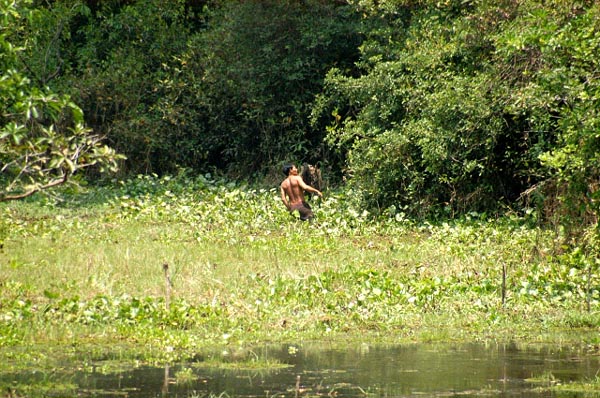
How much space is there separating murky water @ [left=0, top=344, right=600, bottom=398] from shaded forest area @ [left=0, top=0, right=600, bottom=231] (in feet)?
11.2

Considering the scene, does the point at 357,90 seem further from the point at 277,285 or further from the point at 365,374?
the point at 365,374

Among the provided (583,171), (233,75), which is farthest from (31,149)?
(233,75)

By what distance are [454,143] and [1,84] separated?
1187cm

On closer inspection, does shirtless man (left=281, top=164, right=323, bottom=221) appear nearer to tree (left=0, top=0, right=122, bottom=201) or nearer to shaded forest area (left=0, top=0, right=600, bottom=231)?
shaded forest area (left=0, top=0, right=600, bottom=231)

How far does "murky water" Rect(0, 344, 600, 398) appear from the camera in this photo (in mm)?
8461

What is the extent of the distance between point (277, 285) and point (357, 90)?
30.9ft

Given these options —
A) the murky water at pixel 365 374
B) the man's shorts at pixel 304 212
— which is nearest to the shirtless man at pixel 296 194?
the man's shorts at pixel 304 212

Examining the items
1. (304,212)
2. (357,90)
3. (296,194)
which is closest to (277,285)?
(304,212)

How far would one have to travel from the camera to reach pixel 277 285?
12.9 metres

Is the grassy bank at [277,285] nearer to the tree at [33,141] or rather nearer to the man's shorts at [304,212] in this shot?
the man's shorts at [304,212]

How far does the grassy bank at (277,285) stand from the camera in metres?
11.1

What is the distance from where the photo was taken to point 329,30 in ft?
78.8

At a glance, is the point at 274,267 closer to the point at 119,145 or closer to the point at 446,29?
the point at 446,29

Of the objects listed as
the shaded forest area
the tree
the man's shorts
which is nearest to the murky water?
the tree
